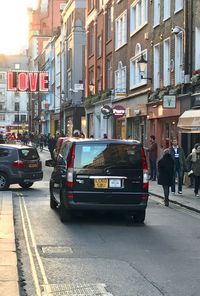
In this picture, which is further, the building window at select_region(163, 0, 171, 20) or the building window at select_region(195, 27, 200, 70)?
the building window at select_region(163, 0, 171, 20)

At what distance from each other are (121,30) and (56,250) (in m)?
28.9

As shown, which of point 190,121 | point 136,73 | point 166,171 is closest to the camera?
point 166,171

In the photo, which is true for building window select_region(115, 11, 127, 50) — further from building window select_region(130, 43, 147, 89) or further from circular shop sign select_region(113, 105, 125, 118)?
circular shop sign select_region(113, 105, 125, 118)

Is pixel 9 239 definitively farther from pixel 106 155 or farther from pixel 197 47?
pixel 197 47

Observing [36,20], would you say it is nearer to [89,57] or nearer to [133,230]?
[89,57]

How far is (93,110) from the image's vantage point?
147 ft

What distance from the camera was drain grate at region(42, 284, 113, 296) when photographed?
21.5 feet

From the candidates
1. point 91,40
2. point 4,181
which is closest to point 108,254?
point 4,181

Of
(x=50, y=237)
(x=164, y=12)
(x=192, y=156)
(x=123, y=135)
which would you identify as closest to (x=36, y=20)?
(x=123, y=135)

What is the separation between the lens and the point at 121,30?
36.5m

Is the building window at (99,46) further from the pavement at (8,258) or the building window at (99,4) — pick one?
the pavement at (8,258)

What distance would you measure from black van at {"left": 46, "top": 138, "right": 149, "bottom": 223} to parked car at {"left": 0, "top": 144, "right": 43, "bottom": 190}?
741 centimetres

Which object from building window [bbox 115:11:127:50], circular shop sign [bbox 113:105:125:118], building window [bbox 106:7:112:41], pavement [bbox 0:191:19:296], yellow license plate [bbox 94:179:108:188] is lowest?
pavement [bbox 0:191:19:296]

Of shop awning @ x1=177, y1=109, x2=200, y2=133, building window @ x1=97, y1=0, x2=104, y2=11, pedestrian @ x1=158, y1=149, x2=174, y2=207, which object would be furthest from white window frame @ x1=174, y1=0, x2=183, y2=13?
building window @ x1=97, y1=0, x2=104, y2=11
